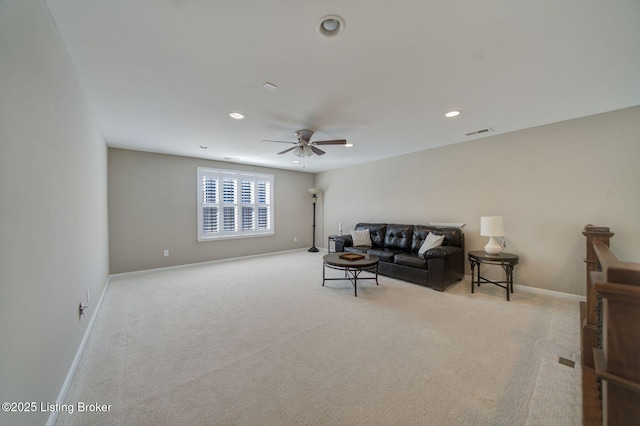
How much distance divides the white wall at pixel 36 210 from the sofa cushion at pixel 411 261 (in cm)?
405

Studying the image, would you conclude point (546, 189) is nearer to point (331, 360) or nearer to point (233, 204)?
point (331, 360)

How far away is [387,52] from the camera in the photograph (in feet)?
6.02

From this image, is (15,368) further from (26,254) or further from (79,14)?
(79,14)

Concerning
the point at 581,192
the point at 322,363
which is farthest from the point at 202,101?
the point at 581,192

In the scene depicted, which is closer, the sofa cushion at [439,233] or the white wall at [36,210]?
the white wall at [36,210]

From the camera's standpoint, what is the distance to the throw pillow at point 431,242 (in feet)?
13.2

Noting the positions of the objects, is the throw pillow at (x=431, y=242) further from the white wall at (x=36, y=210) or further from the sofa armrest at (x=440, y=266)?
the white wall at (x=36, y=210)

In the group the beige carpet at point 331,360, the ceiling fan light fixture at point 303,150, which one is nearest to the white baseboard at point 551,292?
the beige carpet at point 331,360

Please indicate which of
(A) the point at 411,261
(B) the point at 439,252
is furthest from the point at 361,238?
(B) the point at 439,252

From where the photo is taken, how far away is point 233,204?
5988mm

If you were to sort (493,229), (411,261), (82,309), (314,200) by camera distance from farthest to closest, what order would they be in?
1. (314,200)
2. (411,261)
3. (493,229)
4. (82,309)

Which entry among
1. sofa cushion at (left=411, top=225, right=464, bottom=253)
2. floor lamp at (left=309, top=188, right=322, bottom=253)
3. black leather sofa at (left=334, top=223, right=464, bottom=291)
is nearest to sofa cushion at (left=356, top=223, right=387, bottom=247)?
black leather sofa at (left=334, top=223, right=464, bottom=291)

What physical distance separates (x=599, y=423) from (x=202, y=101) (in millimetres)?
4080

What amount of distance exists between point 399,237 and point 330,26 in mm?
4051
